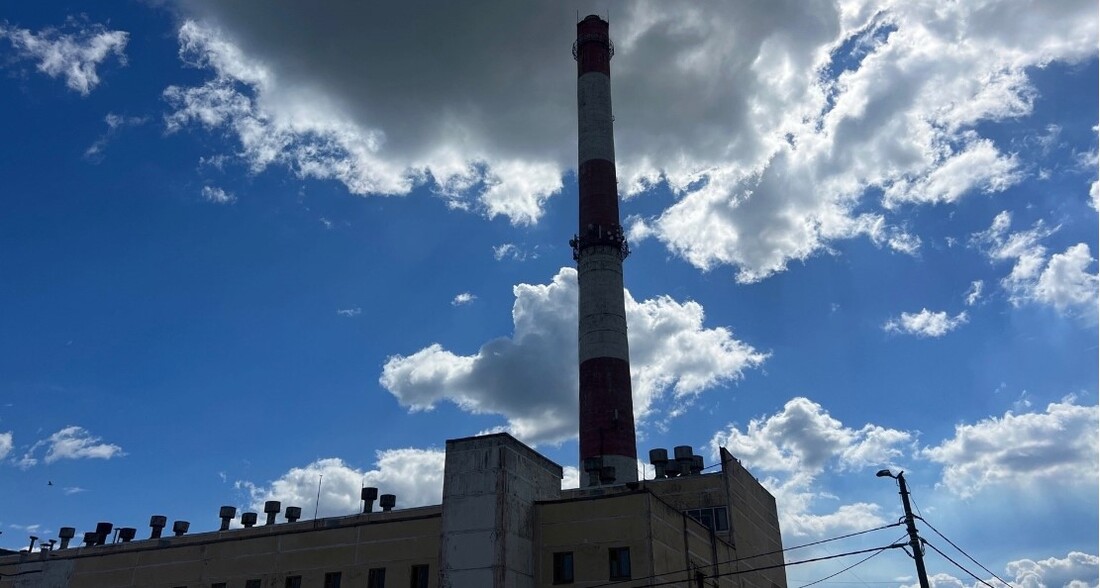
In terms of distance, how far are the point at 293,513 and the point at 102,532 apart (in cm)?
1398

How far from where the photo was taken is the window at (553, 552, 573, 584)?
3300 cm

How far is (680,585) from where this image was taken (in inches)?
1340

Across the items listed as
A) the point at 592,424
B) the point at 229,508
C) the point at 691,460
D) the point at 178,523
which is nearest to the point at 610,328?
the point at 592,424

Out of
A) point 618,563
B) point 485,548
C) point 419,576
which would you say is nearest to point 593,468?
point 618,563

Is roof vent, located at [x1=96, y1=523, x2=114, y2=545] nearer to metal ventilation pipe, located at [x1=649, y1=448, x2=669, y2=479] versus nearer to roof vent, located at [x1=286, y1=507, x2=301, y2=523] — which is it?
roof vent, located at [x1=286, y1=507, x2=301, y2=523]

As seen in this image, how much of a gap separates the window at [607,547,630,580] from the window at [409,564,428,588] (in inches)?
296

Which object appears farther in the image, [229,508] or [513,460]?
[229,508]

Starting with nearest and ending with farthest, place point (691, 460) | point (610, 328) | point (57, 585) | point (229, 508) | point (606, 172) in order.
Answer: point (57, 585) < point (691, 460) < point (229, 508) < point (610, 328) < point (606, 172)

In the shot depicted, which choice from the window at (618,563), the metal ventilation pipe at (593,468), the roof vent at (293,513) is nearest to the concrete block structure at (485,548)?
the window at (618,563)

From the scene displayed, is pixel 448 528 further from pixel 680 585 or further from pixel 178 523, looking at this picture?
pixel 178 523

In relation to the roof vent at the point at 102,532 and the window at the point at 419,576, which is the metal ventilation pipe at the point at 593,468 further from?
the roof vent at the point at 102,532

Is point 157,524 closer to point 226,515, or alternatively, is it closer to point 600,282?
point 226,515

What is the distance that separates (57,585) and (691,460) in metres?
33.4

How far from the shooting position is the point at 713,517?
4234 cm
